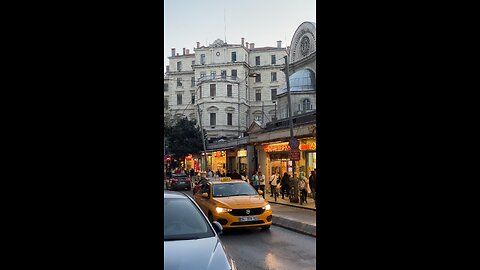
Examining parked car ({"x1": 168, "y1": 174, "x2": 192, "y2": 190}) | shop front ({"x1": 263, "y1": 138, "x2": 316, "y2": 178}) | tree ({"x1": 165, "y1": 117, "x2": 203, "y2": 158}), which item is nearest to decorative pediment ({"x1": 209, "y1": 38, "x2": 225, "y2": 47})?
tree ({"x1": 165, "y1": 117, "x2": 203, "y2": 158})

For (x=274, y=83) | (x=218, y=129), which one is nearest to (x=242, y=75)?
(x=274, y=83)

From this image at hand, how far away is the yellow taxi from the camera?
34.4 feet

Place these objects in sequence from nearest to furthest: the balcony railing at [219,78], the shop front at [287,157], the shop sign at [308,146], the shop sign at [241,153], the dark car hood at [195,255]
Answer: the dark car hood at [195,255], the shop sign at [308,146], the shop front at [287,157], the shop sign at [241,153], the balcony railing at [219,78]

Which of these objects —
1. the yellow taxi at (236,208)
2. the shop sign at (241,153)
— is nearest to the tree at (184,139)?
the shop sign at (241,153)

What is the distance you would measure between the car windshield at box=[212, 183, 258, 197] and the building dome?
26.7m

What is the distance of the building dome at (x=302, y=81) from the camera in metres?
38.5

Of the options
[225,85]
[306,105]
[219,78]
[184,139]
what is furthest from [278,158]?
[219,78]

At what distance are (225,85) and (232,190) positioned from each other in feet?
176

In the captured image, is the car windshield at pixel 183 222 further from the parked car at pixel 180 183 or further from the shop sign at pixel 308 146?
the parked car at pixel 180 183

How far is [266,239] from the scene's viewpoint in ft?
32.7
